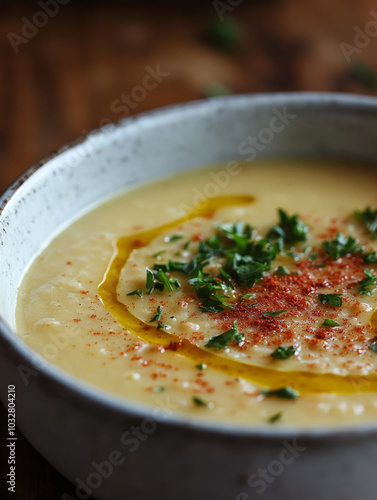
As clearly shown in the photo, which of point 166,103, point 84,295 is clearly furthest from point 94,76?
point 84,295

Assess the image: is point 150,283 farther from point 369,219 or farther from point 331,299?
point 369,219

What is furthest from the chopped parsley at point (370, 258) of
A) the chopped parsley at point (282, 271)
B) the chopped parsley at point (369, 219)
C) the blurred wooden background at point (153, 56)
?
the blurred wooden background at point (153, 56)

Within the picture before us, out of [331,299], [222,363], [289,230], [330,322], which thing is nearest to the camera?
[222,363]

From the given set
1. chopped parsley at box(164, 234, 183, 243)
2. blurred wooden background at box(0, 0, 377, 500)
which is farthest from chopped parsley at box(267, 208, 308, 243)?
blurred wooden background at box(0, 0, 377, 500)

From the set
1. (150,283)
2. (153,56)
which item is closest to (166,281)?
(150,283)

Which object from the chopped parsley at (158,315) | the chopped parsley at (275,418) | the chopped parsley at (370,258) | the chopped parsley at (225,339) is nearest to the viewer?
the chopped parsley at (275,418)

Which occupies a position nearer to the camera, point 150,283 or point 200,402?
point 200,402

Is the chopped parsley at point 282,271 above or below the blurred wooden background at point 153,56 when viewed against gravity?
below

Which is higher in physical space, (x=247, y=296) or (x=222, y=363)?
(x=247, y=296)

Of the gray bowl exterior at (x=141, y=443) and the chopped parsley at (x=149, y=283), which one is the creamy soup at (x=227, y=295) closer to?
the chopped parsley at (x=149, y=283)
